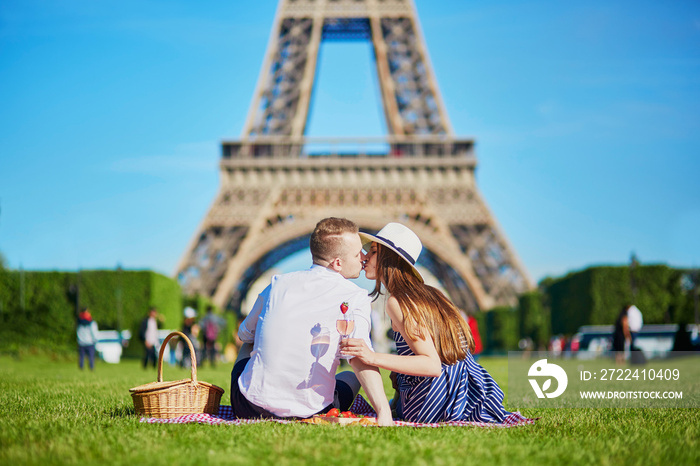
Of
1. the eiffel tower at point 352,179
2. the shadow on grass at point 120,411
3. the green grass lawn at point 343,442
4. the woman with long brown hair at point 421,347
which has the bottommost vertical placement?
the shadow on grass at point 120,411

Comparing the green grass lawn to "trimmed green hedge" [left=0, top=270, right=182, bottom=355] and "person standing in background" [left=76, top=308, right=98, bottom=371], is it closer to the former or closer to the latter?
"person standing in background" [left=76, top=308, right=98, bottom=371]

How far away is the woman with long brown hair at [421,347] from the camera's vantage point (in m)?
3.64

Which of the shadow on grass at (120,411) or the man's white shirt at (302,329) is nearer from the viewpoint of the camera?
the man's white shirt at (302,329)

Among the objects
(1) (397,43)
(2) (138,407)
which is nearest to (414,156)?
(1) (397,43)

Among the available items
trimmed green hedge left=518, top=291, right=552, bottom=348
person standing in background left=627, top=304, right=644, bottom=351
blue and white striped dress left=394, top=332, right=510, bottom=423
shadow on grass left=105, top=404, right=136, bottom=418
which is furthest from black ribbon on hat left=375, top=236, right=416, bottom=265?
trimmed green hedge left=518, top=291, right=552, bottom=348

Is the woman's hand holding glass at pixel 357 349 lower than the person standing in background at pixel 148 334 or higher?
higher

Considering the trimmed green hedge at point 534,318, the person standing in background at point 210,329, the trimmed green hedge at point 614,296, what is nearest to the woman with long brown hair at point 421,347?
the person standing in background at point 210,329

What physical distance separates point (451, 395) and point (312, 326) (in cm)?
100

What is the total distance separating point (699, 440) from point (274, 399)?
2167mm

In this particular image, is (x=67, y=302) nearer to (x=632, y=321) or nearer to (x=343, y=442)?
(x=632, y=321)

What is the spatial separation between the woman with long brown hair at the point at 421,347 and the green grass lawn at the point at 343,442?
0.97 ft

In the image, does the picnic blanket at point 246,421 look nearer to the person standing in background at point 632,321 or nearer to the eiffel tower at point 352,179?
the person standing in background at point 632,321

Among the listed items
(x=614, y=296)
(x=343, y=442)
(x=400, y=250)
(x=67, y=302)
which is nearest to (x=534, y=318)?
(x=614, y=296)

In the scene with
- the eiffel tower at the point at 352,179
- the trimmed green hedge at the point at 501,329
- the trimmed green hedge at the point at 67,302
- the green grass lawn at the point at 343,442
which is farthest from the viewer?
the trimmed green hedge at the point at 501,329
